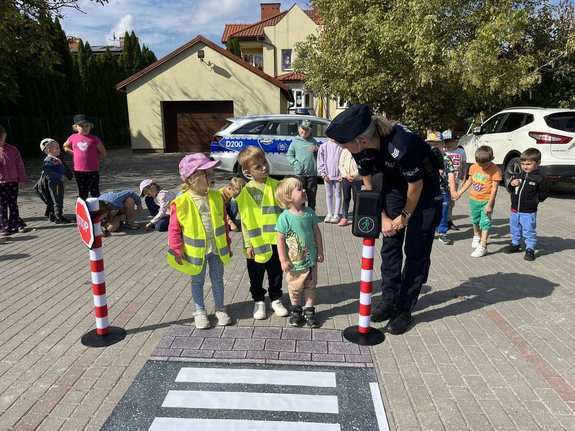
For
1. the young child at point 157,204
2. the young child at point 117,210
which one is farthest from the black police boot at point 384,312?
the young child at point 117,210

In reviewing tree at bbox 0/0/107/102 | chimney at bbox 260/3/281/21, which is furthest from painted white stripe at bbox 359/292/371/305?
chimney at bbox 260/3/281/21

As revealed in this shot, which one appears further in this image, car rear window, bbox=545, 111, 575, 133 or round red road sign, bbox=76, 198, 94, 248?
car rear window, bbox=545, 111, 575, 133

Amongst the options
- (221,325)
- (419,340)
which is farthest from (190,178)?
(419,340)

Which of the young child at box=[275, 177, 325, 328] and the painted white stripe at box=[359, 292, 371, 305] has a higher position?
the young child at box=[275, 177, 325, 328]

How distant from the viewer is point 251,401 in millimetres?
2975

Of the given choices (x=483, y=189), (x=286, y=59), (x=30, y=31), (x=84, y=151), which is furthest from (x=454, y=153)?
(x=286, y=59)

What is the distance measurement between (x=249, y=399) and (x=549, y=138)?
953cm

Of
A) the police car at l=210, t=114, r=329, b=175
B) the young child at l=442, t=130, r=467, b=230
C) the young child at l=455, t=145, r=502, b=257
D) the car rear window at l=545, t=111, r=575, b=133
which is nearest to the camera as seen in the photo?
the young child at l=455, t=145, r=502, b=257

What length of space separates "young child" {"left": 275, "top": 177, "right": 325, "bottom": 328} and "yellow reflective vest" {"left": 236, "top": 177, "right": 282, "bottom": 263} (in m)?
0.12

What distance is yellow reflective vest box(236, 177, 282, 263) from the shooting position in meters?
3.97

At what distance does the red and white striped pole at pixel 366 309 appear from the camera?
3.54m

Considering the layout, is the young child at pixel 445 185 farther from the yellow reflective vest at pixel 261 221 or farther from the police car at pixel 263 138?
the police car at pixel 263 138

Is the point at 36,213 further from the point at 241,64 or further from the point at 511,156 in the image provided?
the point at 241,64

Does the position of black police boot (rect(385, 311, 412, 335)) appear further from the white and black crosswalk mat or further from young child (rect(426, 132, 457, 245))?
young child (rect(426, 132, 457, 245))
